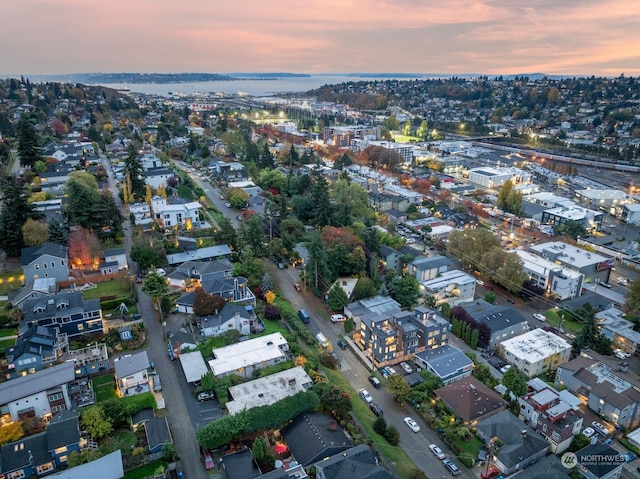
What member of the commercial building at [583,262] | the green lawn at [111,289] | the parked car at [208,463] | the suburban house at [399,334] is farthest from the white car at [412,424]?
the commercial building at [583,262]

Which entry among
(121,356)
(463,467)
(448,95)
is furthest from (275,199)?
(448,95)

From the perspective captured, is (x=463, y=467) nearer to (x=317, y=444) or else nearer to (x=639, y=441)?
(x=317, y=444)

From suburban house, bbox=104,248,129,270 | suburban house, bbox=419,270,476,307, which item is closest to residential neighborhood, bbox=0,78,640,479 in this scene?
suburban house, bbox=419,270,476,307

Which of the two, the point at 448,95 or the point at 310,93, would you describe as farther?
the point at 310,93

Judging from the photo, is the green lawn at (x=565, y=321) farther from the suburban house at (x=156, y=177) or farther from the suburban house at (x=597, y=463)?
the suburban house at (x=156, y=177)

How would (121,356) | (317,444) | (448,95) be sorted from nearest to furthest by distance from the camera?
1. (317,444)
2. (121,356)
3. (448,95)
